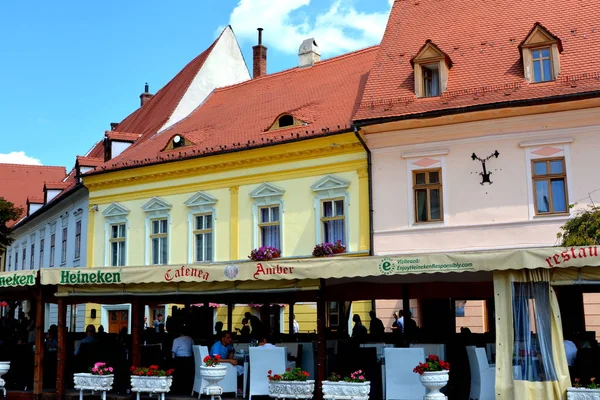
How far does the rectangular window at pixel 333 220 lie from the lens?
2223 centimetres

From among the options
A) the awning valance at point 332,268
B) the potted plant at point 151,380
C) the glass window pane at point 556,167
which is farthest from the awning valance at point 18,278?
the glass window pane at point 556,167

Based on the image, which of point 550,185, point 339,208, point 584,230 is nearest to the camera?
point 584,230

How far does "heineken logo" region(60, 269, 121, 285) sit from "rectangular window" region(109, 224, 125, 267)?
13.5 meters

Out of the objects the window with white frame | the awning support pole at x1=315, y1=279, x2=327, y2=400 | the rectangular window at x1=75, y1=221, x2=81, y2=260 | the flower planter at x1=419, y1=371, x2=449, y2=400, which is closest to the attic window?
the rectangular window at x1=75, y1=221, x2=81, y2=260

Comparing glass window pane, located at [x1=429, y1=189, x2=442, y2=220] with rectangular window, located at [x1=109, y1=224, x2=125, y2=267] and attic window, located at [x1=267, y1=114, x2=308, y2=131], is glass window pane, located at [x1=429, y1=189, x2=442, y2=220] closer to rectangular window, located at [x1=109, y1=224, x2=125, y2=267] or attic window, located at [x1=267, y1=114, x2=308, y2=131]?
attic window, located at [x1=267, y1=114, x2=308, y2=131]

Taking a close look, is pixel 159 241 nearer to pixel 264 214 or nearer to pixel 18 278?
pixel 264 214

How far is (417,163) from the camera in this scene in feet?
67.2

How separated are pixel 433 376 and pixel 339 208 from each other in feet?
40.3

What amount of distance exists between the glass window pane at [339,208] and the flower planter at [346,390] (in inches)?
456

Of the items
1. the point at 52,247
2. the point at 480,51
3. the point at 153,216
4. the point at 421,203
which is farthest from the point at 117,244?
the point at 480,51

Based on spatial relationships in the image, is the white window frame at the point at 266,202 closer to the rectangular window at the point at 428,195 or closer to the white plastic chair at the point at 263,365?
the rectangular window at the point at 428,195

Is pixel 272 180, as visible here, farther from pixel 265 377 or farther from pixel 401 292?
pixel 265 377

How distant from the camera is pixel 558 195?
19000 mm

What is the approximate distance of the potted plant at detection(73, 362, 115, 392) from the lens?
1269 centimetres
